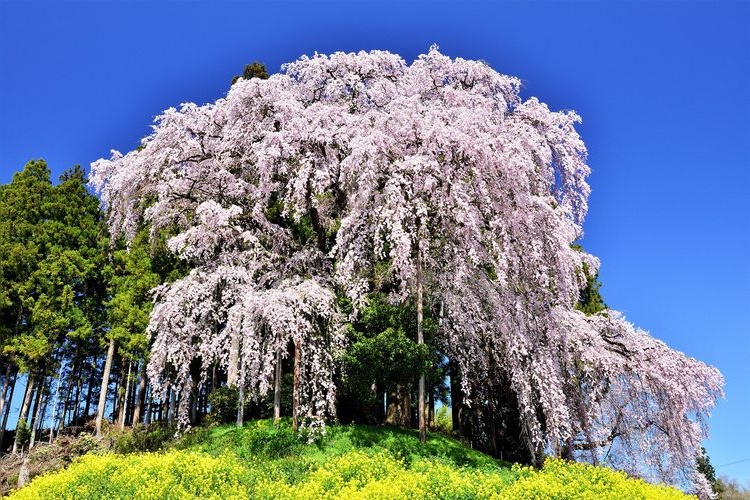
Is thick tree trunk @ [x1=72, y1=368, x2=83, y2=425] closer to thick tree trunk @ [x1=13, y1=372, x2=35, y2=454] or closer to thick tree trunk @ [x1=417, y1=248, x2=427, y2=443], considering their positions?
thick tree trunk @ [x1=13, y1=372, x2=35, y2=454]

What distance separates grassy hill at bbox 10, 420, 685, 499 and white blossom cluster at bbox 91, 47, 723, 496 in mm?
1514

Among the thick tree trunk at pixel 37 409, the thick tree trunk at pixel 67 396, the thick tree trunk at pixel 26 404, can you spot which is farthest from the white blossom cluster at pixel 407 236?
the thick tree trunk at pixel 67 396

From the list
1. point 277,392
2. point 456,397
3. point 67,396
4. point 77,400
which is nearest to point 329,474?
point 277,392

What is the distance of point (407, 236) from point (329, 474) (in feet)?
19.3

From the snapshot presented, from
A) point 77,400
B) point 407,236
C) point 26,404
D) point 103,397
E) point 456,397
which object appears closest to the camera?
point 407,236

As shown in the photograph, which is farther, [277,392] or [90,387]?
[90,387]

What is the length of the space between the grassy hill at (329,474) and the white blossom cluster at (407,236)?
4.97 feet

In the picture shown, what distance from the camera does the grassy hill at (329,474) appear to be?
1127 centimetres

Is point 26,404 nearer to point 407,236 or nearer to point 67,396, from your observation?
point 67,396

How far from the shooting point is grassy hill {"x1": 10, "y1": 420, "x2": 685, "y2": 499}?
11.3m

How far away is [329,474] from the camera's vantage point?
39.7 ft

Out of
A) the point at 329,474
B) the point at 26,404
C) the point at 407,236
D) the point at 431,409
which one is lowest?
the point at 329,474

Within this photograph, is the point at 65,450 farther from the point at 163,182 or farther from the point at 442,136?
A: the point at 442,136

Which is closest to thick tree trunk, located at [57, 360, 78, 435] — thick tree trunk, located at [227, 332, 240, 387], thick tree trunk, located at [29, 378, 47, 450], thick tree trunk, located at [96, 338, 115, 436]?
thick tree trunk, located at [29, 378, 47, 450]
